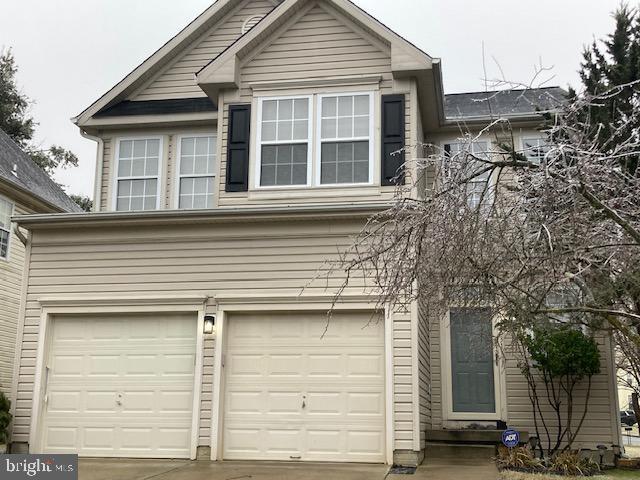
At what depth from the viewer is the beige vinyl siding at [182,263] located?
11.1 meters

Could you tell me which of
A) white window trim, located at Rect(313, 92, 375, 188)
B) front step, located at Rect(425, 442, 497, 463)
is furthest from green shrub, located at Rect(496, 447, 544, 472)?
white window trim, located at Rect(313, 92, 375, 188)

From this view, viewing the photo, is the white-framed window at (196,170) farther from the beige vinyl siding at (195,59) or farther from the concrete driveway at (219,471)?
the concrete driveway at (219,471)

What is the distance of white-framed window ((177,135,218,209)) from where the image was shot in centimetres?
1355

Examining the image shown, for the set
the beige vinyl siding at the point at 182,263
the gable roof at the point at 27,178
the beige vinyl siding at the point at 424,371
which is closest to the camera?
the beige vinyl siding at the point at 424,371

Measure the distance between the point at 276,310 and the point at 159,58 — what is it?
598 centimetres

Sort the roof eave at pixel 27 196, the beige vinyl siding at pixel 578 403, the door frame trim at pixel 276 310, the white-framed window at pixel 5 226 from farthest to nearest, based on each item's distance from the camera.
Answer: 1. the white-framed window at pixel 5 226
2. the roof eave at pixel 27 196
3. the beige vinyl siding at pixel 578 403
4. the door frame trim at pixel 276 310

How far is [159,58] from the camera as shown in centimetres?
1408

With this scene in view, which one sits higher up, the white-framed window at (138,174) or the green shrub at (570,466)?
the white-framed window at (138,174)

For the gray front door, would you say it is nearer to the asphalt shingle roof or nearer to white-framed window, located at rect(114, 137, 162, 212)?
the asphalt shingle roof

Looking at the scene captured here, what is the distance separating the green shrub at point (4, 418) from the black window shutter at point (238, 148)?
4666 millimetres

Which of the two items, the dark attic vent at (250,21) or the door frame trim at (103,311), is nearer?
the door frame trim at (103,311)

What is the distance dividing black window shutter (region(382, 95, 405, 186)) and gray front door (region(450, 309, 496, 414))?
9.75 feet

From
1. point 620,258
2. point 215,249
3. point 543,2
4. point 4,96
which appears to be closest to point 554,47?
point 543,2

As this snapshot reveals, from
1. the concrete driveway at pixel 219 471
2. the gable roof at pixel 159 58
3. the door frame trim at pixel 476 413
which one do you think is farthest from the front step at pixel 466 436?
the gable roof at pixel 159 58
